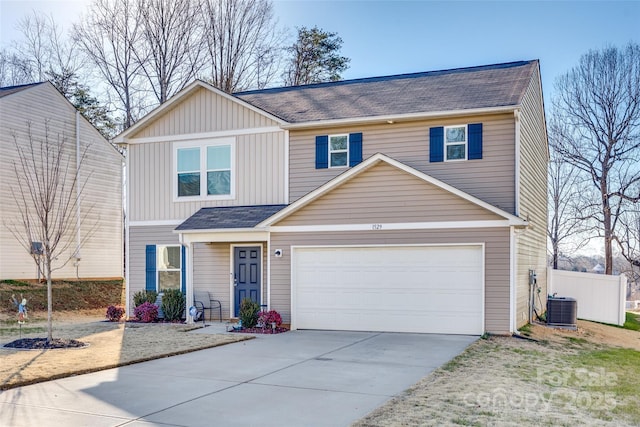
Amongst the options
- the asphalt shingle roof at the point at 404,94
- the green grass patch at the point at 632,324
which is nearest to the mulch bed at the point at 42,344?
the asphalt shingle roof at the point at 404,94

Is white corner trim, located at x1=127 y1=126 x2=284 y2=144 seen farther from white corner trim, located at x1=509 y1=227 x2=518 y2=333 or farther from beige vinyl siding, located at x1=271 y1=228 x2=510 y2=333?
white corner trim, located at x1=509 y1=227 x2=518 y2=333

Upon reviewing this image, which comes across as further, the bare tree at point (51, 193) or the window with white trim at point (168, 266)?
the bare tree at point (51, 193)

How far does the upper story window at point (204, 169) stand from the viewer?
16.5 metres

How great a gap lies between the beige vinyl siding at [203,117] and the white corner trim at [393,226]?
10.6 ft

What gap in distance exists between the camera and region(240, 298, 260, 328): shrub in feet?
46.4

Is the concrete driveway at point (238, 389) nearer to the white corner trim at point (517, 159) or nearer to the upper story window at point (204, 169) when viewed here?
the white corner trim at point (517, 159)

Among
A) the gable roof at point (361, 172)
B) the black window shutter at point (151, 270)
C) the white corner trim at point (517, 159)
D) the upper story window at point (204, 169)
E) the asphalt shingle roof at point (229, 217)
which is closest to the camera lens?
the gable roof at point (361, 172)

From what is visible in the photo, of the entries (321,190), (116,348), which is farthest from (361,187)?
(116,348)

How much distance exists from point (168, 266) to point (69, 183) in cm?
885

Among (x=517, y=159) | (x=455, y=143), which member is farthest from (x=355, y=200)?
(x=517, y=159)

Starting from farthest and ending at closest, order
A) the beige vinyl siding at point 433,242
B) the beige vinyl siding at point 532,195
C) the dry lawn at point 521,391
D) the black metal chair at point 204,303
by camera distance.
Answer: the black metal chair at point 204,303 < the beige vinyl siding at point 532,195 < the beige vinyl siding at point 433,242 < the dry lawn at point 521,391

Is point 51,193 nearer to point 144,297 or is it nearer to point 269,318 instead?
point 144,297

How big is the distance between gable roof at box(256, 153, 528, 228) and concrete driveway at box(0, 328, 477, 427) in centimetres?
302

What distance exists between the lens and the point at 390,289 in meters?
13.7
